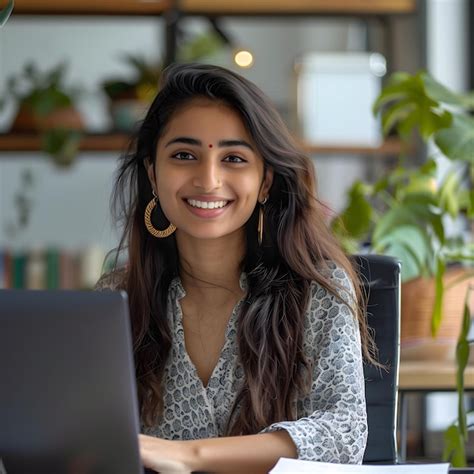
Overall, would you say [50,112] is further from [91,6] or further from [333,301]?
[333,301]

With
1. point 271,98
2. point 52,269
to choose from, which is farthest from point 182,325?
point 52,269

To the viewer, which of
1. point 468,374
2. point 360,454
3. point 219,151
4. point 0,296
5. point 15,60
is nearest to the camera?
point 0,296

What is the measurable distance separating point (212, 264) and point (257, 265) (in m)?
0.08

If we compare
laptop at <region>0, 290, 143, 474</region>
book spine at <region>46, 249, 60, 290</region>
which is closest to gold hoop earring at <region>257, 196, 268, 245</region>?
laptop at <region>0, 290, 143, 474</region>

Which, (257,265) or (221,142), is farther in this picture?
(257,265)

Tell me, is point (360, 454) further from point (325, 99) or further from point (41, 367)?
point (325, 99)

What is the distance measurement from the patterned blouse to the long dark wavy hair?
2 centimetres

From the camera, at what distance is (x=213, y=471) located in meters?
1.52

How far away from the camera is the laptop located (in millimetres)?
1232

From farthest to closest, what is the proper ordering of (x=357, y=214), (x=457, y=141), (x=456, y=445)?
(x=357, y=214) < (x=457, y=141) < (x=456, y=445)

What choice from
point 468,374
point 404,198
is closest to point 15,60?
point 404,198

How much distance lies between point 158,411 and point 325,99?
2441 mm

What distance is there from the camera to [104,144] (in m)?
4.12

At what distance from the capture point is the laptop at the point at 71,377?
1.23 m
